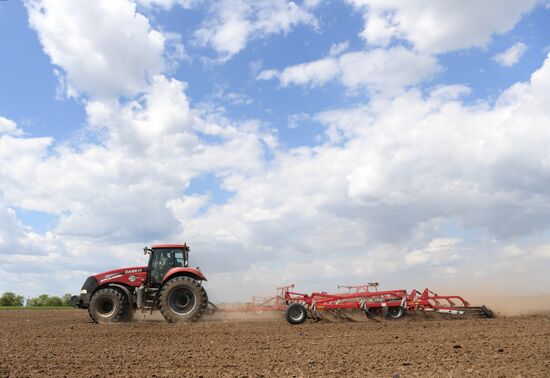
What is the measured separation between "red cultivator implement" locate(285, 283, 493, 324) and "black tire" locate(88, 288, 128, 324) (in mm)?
5253

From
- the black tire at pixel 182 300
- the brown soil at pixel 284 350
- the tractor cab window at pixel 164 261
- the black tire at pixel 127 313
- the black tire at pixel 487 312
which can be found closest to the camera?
the brown soil at pixel 284 350

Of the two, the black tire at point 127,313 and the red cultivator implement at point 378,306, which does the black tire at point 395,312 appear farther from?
the black tire at point 127,313

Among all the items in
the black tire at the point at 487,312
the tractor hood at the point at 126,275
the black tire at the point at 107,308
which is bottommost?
the black tire at the point at 487,312

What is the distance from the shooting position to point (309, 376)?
7.48 m

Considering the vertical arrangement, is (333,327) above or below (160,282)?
below

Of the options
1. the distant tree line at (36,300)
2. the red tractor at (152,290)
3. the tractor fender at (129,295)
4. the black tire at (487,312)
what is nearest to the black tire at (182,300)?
the red tractor at (152,290)

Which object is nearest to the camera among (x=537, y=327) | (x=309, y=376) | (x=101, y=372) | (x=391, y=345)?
(x=309, y=376)

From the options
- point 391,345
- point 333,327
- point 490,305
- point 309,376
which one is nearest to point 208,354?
point 309,376

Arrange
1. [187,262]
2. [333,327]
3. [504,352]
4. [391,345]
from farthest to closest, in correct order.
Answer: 1. [187,262]
2. [333,327]
3. [391,345]
4. [504,352]

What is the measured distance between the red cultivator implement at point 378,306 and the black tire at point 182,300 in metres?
2.78

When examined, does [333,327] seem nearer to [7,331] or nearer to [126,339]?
[126,339]

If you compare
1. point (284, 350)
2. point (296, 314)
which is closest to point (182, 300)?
point (296, 314)

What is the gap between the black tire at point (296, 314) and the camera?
615 inches

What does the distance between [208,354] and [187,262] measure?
7.57m
